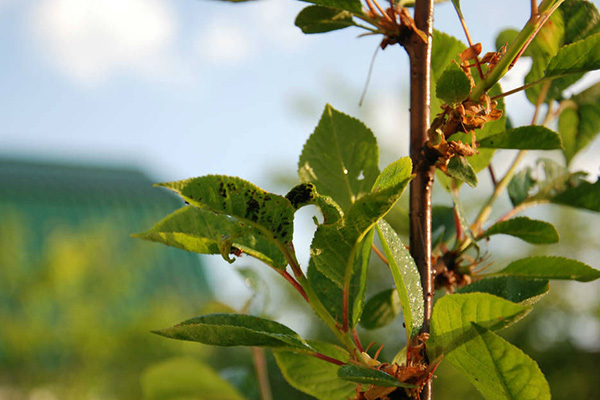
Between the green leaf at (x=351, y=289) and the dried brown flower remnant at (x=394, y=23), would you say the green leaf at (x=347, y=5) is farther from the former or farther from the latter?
the green leaf at (x=351, y=289)

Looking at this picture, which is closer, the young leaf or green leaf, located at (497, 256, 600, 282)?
green leaf, located at (497, 256, 600, 282)

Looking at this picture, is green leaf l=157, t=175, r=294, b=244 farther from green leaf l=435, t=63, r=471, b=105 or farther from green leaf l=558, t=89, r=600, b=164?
green leaf l=558, t=89, r=600, b=164

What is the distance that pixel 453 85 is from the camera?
0.26m

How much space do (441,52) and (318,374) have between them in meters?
0.21

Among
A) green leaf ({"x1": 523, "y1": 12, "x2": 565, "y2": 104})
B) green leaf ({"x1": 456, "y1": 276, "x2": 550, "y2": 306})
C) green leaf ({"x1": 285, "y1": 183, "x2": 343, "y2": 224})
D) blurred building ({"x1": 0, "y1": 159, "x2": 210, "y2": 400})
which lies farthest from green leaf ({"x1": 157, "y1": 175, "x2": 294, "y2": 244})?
blurred building ({"x1": 0, "y1": 159, "x2": 210, "y2": 400})

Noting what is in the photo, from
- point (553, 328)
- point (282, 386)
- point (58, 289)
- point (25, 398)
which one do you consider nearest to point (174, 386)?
point (282, 386)

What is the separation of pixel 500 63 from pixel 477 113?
0.03 m

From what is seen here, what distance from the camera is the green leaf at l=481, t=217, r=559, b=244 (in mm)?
351

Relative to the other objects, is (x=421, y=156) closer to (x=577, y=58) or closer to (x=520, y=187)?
(x=577, y=58)

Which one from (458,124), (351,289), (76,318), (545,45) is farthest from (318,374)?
(76,318)

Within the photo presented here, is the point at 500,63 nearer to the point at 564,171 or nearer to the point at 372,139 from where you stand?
the point at 372,139

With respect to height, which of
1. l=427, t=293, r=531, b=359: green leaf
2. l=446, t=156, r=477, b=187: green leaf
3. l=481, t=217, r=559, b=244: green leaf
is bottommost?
l=427, t=293, r=531, b=359: green leaf

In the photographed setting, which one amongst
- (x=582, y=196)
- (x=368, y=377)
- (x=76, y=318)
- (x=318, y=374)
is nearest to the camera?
(x=368, y=377)

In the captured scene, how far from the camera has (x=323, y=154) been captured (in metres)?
0.33
